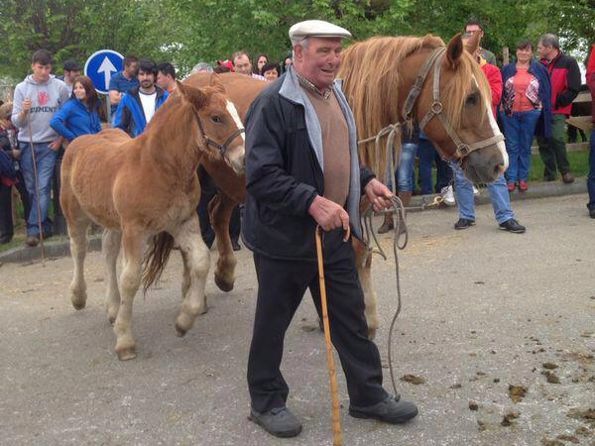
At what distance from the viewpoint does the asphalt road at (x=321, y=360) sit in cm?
395

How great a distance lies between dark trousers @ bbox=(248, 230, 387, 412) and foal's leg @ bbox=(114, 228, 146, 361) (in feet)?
4.97

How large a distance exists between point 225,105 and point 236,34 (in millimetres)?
9682

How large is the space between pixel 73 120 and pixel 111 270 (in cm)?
372

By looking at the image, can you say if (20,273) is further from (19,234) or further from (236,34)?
(236,34)

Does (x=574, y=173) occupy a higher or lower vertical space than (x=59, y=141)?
lower

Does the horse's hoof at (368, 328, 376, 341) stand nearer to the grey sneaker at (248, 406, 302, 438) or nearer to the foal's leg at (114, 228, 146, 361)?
the grey sneaker at (248, 406, 302, 438)

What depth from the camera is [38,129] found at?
31.1 ft

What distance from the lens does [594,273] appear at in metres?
6.51

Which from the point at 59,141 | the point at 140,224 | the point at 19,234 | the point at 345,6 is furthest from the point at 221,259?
the point at 345,6

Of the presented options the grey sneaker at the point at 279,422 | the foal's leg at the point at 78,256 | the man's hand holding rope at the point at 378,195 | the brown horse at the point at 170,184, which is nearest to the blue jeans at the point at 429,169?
the foal's leg at the point at 78,256

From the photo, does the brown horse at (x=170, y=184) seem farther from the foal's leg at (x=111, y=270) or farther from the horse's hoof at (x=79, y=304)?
the horse's hoof at (x=79, y=304)

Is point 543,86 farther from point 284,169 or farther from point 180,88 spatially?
point 284,169

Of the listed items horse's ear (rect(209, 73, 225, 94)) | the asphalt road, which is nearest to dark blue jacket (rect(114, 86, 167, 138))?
the asphalt road

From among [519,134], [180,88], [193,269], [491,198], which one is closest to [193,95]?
[180,88]
